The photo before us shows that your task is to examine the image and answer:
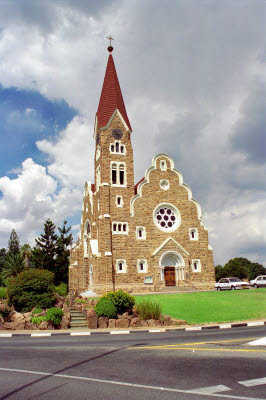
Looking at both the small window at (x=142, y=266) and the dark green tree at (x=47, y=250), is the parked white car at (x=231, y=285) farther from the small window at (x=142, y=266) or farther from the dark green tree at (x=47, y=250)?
the dark green tree at (x=47, y=250)

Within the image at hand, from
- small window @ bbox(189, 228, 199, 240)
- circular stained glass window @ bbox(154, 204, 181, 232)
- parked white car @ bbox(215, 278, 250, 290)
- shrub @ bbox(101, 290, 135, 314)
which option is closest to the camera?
shrub @ bbox(101, 290, 135, 314)

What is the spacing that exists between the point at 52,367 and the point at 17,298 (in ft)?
42.4

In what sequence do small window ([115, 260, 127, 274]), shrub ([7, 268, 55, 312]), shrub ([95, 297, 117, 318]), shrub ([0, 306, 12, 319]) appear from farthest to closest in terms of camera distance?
small window ([115, 260, 127, 274]), shrub ([7, 268, 55, 312]), shrub ([0, 306, 12, 319]), shrub ([95, 297, 117, 318])

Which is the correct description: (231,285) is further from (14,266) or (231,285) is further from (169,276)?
(14,266)

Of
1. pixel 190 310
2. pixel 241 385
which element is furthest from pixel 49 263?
pixel 241 385

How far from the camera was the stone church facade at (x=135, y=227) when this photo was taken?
32.3 meters

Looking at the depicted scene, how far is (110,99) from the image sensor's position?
39094 mm

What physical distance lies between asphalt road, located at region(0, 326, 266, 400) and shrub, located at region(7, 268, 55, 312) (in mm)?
9102

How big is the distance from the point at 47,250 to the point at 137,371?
43796 millimetres

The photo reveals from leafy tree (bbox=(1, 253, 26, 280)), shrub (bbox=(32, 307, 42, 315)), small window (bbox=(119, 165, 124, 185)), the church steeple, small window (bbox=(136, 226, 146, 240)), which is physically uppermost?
the church steeple

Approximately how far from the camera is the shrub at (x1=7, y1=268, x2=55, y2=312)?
Answer: 1866cm

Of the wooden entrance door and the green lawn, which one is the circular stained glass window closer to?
the wooden entrance door

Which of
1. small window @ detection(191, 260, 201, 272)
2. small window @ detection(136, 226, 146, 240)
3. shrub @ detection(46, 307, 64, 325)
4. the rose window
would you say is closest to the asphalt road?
shrub @ detection(46, 307, 64, 325)

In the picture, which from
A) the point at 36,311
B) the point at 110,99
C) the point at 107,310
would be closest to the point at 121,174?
the point at 110,99
